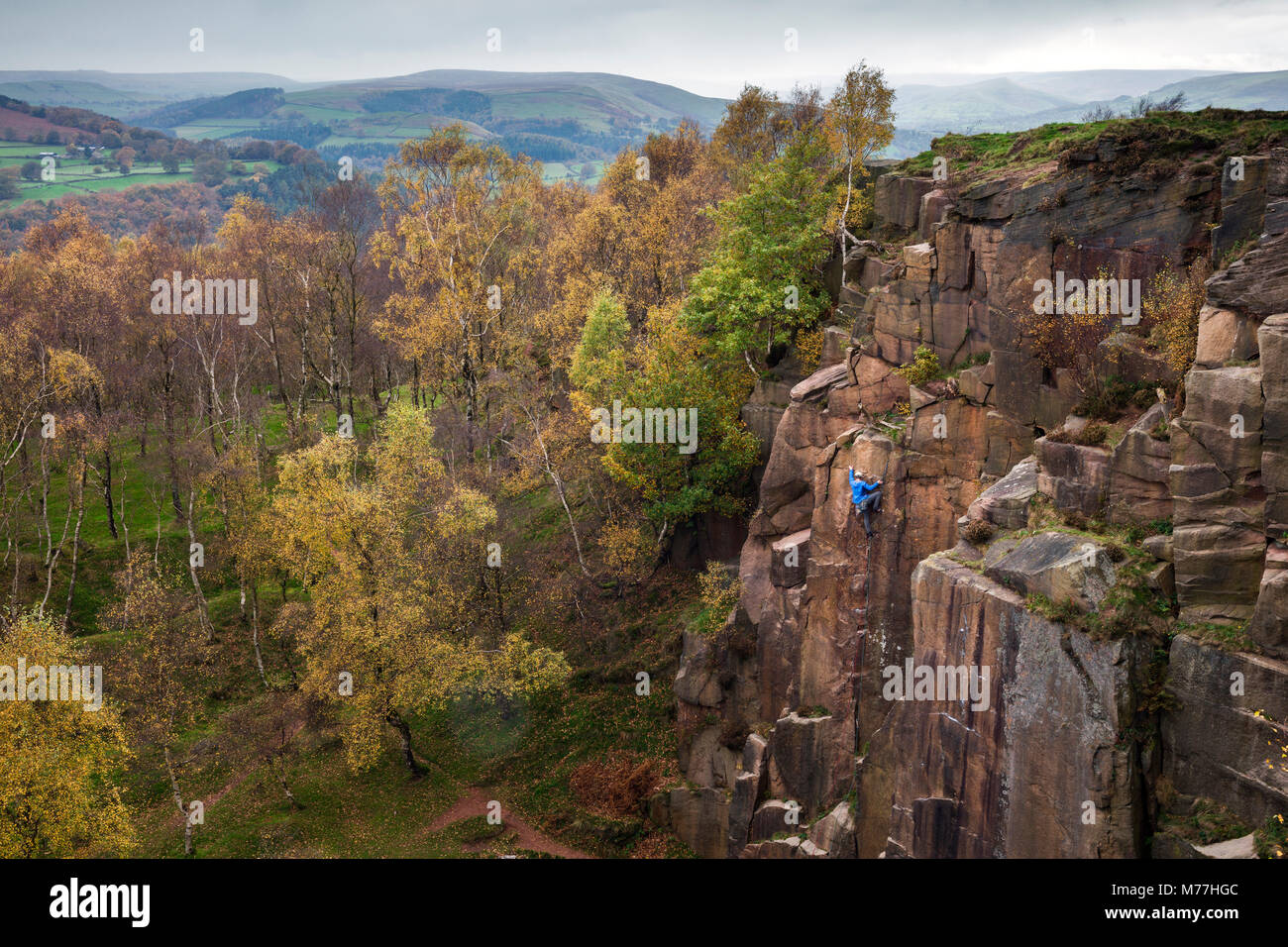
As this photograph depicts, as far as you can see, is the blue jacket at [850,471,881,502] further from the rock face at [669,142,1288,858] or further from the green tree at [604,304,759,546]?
the green tree at [604,304,759,546]

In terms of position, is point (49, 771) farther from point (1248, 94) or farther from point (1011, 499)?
point (1248, 94)

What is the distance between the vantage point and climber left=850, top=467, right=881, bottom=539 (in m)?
30.5

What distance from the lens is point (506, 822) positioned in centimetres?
3772

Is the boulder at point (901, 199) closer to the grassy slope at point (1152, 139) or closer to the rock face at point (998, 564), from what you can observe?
the rock face at point (998, 564)

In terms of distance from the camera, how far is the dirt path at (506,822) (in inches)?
1426

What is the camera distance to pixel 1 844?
87.5 feet

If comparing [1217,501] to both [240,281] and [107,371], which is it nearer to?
[107,371]

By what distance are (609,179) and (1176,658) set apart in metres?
63.9

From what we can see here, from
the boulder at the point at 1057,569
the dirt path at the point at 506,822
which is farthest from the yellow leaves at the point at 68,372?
the boulder at the point at 1057,569

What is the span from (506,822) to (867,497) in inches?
876

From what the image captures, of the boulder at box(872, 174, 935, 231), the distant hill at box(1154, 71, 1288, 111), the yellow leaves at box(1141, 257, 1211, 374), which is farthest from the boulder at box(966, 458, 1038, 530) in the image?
the distant hill at box(1154, 71, 1288, 111)

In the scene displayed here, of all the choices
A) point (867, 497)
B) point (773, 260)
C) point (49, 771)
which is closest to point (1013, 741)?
point (867, 497)

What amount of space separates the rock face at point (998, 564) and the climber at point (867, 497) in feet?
1.52

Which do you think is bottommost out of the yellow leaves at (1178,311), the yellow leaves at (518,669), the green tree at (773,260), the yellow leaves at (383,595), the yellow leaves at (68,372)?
the yellow leaves at (518,669)
